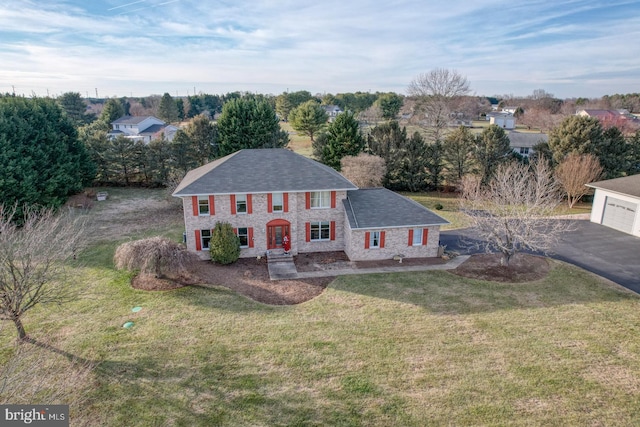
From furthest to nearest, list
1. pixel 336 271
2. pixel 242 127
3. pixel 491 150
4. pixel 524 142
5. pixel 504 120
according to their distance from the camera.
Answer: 1. pixel 504 120
2. pixel 524 142
3. pixel 242 127
4. pixel 491 150
5. pixel 336 271

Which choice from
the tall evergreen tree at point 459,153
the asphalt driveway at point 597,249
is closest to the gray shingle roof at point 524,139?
the tall evergreen tree at point 459,153

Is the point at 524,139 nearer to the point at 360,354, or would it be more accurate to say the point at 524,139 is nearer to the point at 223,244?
the point at 223,244

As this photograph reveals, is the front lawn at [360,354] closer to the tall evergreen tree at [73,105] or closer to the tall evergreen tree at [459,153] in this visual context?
the tall evergreen tree at [459,153]

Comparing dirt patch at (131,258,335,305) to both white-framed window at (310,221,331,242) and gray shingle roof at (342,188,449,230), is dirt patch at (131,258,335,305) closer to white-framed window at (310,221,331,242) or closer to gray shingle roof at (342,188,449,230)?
white-framed window at (310,221,331,242)

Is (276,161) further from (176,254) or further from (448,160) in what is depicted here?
(448,160)

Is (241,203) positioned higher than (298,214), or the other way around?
(241,203)

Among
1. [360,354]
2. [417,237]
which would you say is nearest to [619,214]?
[417,237]

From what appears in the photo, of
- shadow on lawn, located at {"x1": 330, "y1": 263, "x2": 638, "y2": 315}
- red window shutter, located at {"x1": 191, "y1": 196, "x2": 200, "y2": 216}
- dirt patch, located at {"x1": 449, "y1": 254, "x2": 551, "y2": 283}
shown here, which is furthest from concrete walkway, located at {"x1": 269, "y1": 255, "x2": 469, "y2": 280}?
red window shutter, located at {"x1": 191, "y1": 196, "x2": 200, "y2": 216}
